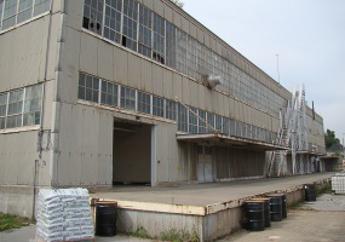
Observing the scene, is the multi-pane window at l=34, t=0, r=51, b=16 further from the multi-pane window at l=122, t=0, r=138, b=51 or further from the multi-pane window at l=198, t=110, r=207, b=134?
the multi-pane window at l=198, t=110, r=207, b=134

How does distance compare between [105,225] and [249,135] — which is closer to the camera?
[105,225]

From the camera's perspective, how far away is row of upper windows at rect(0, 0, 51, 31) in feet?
57.6

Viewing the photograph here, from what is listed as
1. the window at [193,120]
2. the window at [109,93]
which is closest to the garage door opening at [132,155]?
the window at [193,120]

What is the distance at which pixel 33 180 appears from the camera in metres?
15.5

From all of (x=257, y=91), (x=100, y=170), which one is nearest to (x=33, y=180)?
(x=100, y=170)

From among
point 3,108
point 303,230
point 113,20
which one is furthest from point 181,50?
point 303,230

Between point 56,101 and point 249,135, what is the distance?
2499 centimetres

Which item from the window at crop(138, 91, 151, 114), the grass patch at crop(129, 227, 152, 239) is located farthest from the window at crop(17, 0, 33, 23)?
the grass patch at crop(129, 227, 152, 239)

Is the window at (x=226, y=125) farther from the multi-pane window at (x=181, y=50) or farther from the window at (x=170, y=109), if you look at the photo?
the window at (x=170, y=109)

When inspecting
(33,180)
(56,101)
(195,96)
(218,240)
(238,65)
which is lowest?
(218,240)

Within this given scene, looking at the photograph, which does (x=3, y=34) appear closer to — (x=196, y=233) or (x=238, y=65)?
(x=196, y=233)

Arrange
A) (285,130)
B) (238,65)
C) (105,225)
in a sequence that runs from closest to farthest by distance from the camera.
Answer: (105,225), (238,65), (285,130)

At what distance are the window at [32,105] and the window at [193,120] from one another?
11565 mm

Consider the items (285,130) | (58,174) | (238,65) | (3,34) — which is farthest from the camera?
(285,130)
